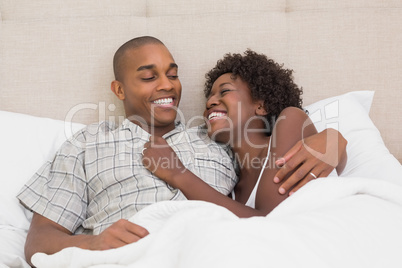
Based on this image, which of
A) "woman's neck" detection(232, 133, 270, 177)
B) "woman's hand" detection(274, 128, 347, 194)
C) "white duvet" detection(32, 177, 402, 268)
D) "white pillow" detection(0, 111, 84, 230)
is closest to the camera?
"white duvet" detection(32, 177, 402, 268)

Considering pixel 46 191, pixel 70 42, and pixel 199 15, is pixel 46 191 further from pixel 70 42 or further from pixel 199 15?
pixel 199 15

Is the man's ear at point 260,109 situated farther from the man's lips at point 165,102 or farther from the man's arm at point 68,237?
the man's arm at point 68,237

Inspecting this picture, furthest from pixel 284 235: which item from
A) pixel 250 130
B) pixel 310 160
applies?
pixel 250 130

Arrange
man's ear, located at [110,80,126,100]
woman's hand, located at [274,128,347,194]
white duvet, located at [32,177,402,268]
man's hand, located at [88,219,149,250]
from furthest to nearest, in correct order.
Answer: man's ear, located at [110,80,126,100] → woman's hand, located at [274,128,347,194] → man's hand, located at [88,219,149,250] → white duvet, located at [32,177,402,268]

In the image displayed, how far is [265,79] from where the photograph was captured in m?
1.47

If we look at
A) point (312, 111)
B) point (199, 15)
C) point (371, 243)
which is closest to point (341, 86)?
point (312, 111)

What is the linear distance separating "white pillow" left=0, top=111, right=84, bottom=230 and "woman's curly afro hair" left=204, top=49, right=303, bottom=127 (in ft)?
1.75

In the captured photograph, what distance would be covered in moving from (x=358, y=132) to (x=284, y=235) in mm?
853

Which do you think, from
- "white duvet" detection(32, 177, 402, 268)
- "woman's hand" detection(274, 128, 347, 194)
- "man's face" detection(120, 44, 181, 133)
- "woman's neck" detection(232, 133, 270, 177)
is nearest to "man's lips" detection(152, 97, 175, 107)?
"man's face" detection(120, 44, 181, 133)

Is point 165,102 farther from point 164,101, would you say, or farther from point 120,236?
point 120,236

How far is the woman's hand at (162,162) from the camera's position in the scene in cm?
124

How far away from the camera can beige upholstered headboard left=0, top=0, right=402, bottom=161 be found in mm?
1584

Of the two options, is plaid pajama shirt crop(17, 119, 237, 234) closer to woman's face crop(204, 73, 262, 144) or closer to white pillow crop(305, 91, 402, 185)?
woman's face crop(204, 73, 262, 144)

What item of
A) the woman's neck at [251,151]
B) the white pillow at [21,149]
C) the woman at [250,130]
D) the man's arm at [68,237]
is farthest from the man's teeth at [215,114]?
the man's arm at [68,237]
